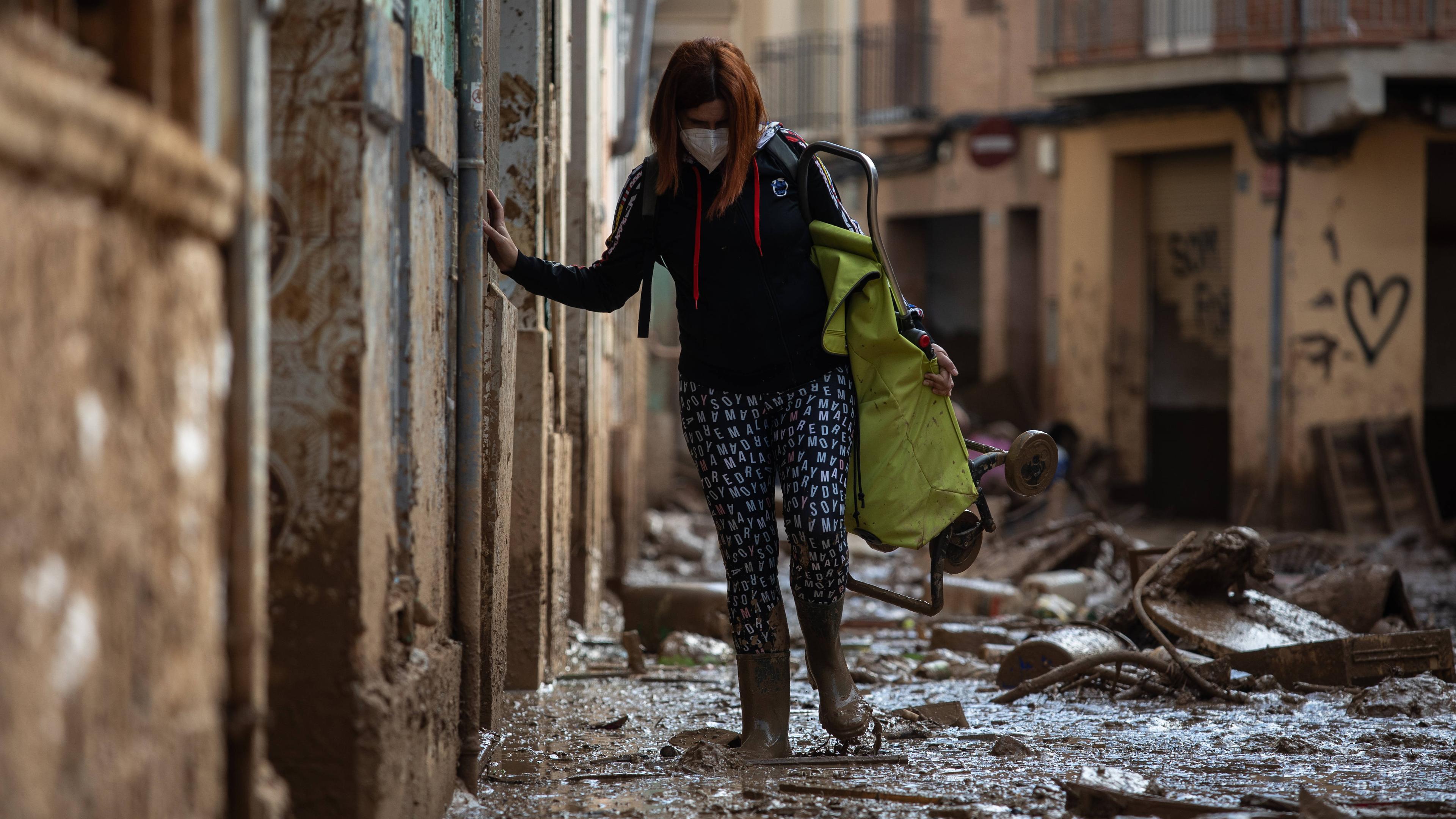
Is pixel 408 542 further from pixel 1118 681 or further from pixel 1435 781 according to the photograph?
pixel 1118 681

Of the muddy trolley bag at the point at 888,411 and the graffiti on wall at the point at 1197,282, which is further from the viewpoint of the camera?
the graffiti on wall at the point at 1197,282

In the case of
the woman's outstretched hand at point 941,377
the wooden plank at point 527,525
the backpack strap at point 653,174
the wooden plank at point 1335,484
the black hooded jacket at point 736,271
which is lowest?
the wooden plank at point 1335,484

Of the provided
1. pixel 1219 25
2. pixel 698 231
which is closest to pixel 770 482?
pixel 698 231

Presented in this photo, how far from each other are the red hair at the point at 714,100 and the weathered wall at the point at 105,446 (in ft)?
6.65

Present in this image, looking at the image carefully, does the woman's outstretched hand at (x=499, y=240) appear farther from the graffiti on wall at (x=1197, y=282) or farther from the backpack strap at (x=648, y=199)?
the graffiti on wall at (x=1197, y=282)

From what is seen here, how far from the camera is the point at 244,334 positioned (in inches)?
76.3

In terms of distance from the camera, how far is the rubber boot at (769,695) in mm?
3924

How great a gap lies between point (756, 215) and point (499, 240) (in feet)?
2.09

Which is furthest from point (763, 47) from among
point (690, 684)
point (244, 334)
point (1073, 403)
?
point (244, 334)

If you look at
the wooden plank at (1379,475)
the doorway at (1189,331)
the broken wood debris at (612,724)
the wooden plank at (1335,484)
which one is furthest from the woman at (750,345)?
the doorway at (1189,331)

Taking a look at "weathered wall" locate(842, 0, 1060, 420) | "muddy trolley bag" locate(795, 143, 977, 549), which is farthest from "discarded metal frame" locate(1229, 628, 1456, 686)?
"weathered wall" locate(842, 0, 1060, 420)

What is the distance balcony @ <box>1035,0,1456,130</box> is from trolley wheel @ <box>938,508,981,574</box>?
38.3ft

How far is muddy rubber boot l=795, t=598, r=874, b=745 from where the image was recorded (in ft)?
13.0

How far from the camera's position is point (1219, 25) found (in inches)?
599
